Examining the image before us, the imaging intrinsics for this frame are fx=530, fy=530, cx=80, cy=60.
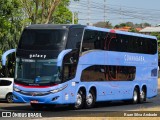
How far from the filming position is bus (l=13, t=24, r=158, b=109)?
22.4m

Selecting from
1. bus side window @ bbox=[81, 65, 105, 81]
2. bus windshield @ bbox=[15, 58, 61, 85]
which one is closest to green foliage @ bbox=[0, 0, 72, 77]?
bus side window @ bbox=[81, 65, 105, 81]

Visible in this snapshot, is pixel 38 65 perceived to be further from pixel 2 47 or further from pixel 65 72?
pixel 2 47

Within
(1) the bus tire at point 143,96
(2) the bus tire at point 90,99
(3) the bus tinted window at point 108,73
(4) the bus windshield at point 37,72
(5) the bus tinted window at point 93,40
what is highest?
(5) the bus tinted window at point 93,40

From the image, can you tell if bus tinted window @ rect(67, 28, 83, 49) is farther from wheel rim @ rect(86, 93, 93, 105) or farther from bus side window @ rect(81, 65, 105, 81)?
wheel rim @ rect(86, 93, 93, 105)

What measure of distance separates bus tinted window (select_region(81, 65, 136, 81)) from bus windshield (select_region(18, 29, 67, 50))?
2120 millimetres

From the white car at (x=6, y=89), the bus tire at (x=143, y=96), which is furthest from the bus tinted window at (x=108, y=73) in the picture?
the white car at (x=6, y=89)

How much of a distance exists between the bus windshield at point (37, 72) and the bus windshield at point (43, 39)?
640mm

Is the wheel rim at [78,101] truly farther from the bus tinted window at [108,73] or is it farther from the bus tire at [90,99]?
the bus tinted window at [108,73]

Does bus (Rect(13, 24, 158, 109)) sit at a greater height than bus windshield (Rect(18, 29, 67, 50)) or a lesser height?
lesser

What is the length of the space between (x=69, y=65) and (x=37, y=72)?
A: 1.44 metres

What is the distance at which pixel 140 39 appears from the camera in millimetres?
29844

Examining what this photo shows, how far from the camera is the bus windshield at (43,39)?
2266 cm

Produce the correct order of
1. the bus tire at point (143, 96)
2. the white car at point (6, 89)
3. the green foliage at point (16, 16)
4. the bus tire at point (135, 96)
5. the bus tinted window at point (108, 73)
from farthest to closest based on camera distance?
the green foliage at point (16, 16) → the white car at point (6, 89) → the bus tire at point (143, 96) → the bus tire at point (135, 96) → the bus tinted window at point (108, 73)

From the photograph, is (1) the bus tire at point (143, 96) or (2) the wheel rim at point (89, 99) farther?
(1) the bus tire at point (143, 96)
